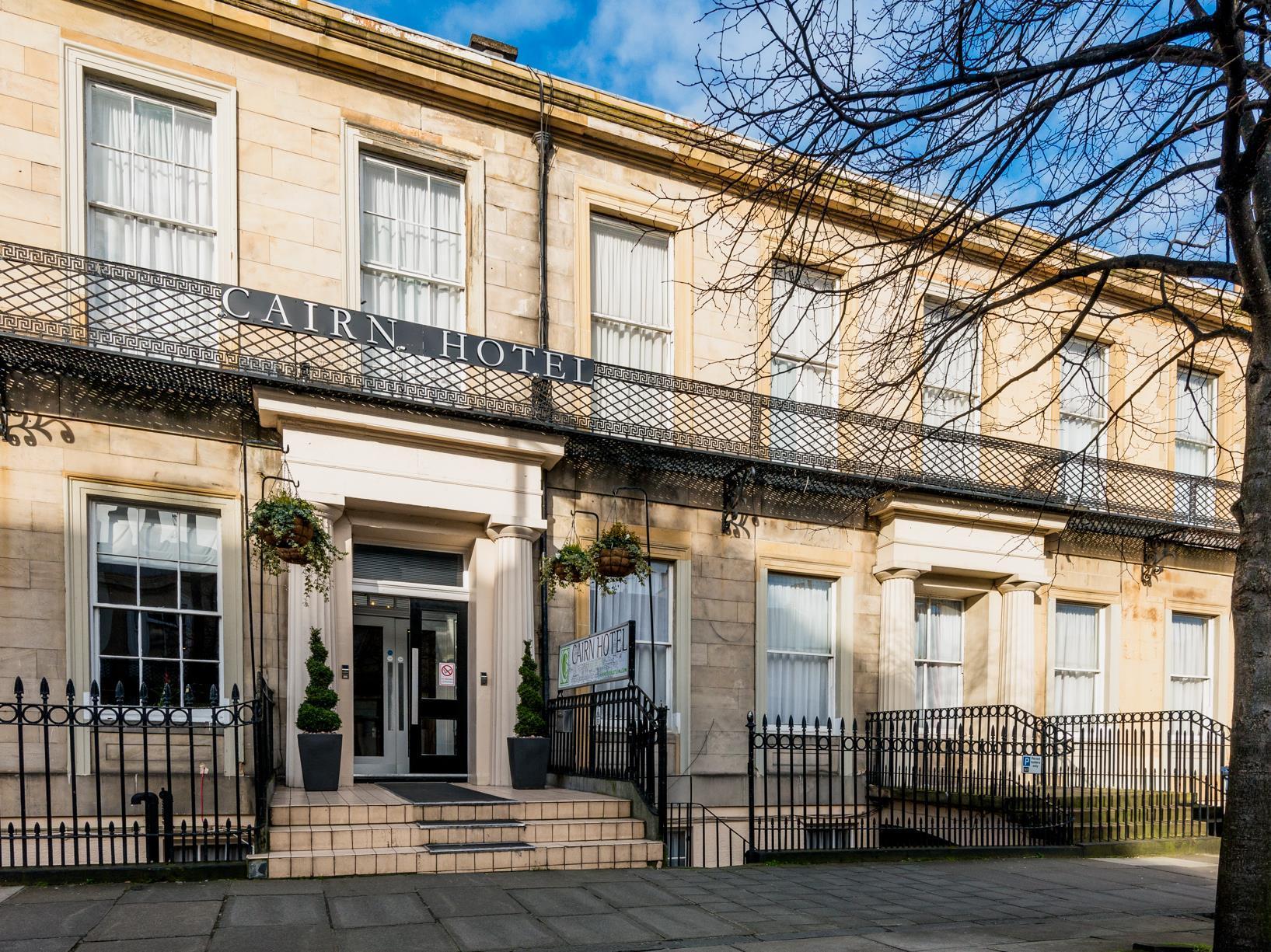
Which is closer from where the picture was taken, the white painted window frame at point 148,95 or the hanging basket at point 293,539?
the hanging basket at point 293,539

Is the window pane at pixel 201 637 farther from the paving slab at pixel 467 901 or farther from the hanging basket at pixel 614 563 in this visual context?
the paving slab at pixel 467 901

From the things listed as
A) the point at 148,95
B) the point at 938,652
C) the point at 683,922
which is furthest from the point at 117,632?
the point at 938,652

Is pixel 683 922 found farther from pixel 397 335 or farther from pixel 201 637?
pixel 397 335

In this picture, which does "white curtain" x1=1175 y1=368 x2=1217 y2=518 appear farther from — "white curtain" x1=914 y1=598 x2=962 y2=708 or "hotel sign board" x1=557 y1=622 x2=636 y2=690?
"hotel sign board" x1=557 y1=622 x2=636 y2=690

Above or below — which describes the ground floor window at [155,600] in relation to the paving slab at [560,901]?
above

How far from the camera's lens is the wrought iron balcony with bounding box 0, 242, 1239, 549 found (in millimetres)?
10281

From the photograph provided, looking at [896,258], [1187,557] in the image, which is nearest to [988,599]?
[1187,557]

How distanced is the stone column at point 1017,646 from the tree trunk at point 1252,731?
29.9 ft

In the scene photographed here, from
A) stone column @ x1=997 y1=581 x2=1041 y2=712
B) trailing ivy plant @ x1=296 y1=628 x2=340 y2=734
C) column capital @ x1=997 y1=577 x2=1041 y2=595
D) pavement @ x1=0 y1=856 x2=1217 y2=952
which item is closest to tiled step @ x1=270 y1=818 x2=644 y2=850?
pavement @ x1=0 y1=856 x2=1217 y2=952

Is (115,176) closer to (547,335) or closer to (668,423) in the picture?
(547,335)

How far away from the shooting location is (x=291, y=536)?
9914mm

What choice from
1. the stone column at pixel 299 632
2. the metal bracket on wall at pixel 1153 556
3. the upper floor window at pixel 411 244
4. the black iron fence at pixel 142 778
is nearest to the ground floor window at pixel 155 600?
the black iron fence at pixel 142 778

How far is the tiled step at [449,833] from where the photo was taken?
8.57 m

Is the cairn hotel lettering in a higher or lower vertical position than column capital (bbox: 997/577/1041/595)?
higher
